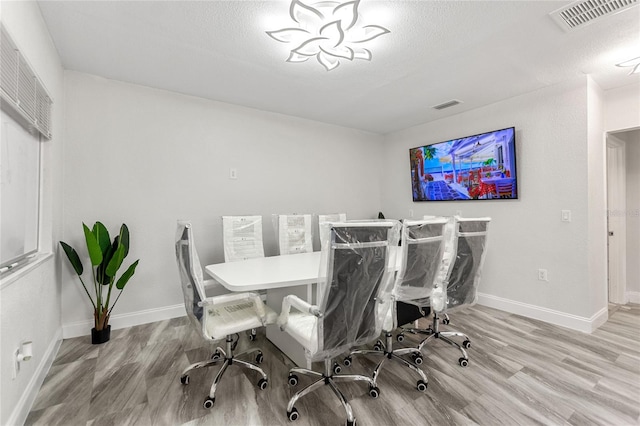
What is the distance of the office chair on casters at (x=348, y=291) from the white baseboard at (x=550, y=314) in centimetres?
260

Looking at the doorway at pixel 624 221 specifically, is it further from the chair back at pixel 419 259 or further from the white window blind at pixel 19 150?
the white window blind at pixel 19 150

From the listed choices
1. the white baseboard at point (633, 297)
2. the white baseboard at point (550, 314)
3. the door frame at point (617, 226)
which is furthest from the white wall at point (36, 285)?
the white baseboard at point (633, 297)

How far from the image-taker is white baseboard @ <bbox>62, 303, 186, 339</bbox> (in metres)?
2.76

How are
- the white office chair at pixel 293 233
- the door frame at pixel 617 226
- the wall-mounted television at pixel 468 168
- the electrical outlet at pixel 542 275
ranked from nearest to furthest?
the electrical outlet at pixel 542 275
the white office chair at pixel 293 233
the wall-mounted television at pixel 468 168
the door frame at pixel 617 226

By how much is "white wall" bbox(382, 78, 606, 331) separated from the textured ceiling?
0.89ft

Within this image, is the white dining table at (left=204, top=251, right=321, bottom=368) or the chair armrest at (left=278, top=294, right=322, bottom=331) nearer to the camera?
the chair armrest at (left=278, top=294, right=322, bottom=331)

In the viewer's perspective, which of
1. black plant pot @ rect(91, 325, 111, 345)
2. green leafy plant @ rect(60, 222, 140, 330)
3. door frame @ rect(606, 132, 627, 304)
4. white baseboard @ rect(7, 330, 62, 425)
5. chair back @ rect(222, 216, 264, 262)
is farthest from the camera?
door frame @ rect(606, 132, 627, 304)

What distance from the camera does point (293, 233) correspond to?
343 centimetres

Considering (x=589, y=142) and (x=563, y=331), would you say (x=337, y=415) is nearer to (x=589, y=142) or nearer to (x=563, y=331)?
(x=563, y=331)

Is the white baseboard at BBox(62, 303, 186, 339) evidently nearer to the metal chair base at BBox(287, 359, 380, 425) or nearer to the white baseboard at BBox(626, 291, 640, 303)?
the metal chair base at BBox(287, 359, 380, 425)

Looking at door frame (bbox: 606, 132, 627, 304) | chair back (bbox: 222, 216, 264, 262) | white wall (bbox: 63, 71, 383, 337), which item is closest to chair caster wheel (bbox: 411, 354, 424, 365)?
chair back (bbox: 222, 216, 264, 262)

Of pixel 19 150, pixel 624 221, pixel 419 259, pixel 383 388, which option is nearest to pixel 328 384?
pixel 383 388

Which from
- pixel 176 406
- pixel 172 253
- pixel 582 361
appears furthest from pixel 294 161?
pixel 582 361

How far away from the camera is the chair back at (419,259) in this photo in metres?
2.00
